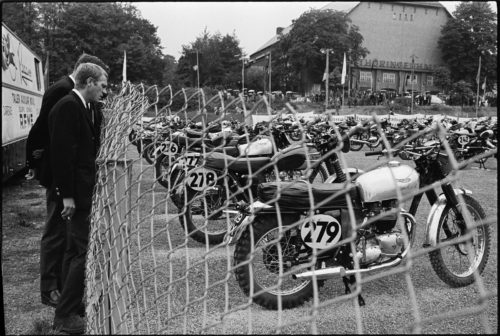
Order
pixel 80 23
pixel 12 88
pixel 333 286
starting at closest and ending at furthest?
1. pixel 333 286
2. pixel 12 88
3. pixel 80 23

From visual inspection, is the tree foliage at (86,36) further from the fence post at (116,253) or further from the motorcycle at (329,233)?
the fence post at (116,253)

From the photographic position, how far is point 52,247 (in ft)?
10.7

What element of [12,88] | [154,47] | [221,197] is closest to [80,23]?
[154,47]

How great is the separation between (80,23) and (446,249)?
53.8 metres

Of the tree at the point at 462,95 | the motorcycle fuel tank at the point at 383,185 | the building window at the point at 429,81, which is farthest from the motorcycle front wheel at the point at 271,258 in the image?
the building window at the point at 429,81

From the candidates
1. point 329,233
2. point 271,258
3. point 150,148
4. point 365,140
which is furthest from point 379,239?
point 150,148

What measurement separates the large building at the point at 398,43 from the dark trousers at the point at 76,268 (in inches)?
2623

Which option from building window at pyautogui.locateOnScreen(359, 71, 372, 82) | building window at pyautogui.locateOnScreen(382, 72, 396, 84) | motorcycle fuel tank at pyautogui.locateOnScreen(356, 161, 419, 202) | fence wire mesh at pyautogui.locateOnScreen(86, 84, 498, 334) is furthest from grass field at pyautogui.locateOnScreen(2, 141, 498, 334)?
building window at pyautogui.locateOnScreen(382, 72, 396, 84)

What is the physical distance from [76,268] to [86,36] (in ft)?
178

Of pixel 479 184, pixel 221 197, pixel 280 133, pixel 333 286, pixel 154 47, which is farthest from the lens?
pixel 154 47

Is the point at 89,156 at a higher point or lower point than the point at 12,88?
lower

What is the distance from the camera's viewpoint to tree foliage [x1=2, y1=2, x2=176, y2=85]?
48406mm

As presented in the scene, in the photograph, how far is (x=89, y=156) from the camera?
2.88 meters

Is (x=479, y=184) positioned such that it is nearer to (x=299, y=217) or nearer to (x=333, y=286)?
(x=333, y=286)
